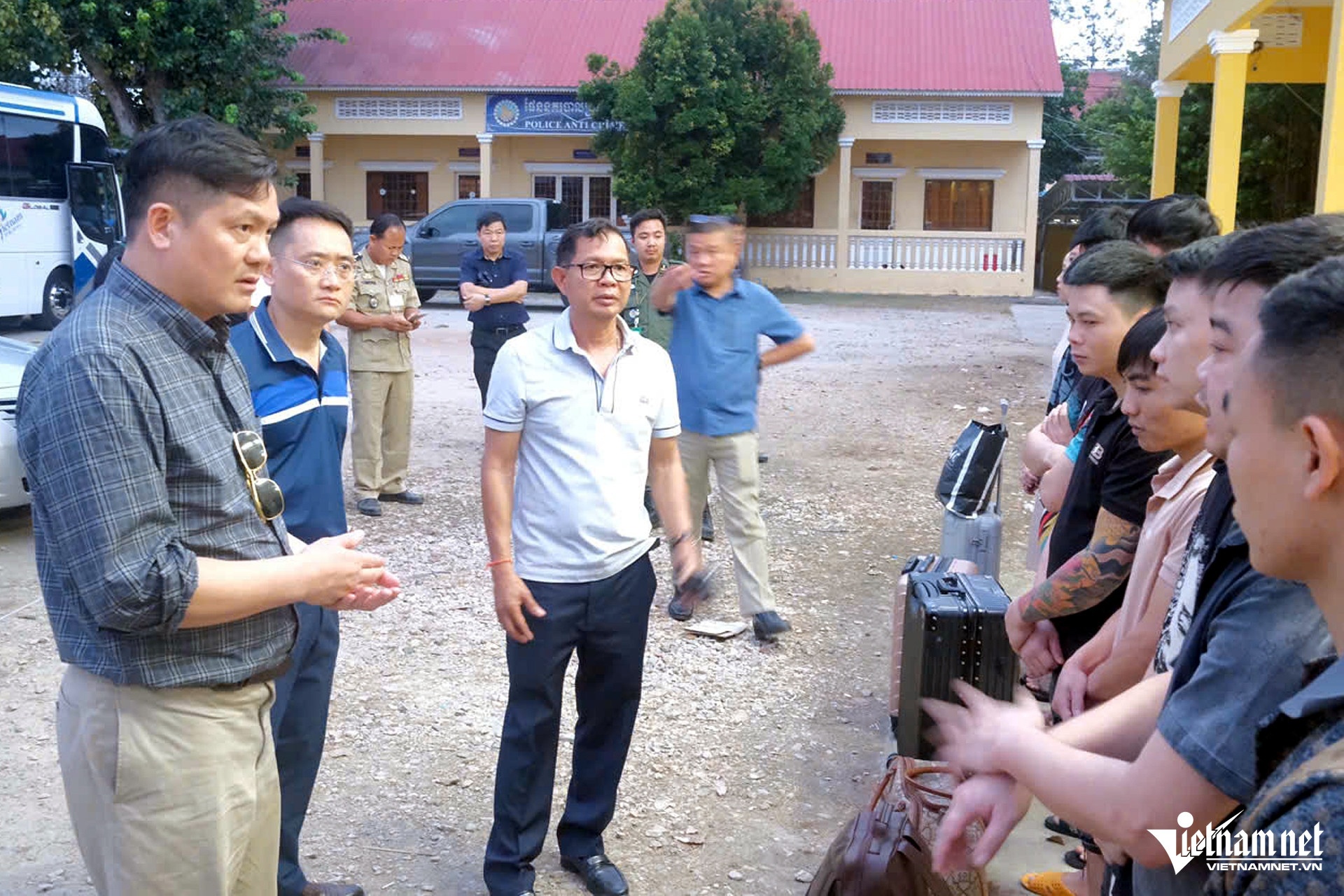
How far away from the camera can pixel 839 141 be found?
82.2 ft

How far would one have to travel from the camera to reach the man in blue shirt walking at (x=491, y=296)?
8266mm

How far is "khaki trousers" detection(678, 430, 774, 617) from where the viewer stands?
5488 millimetres

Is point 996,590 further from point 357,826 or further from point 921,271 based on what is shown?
point 921,271

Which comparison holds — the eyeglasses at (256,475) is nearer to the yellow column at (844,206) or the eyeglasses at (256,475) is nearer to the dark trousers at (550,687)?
the dark trousers at (550,687)

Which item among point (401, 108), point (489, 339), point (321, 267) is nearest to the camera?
point (321, 267)

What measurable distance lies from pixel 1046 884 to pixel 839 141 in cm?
2307

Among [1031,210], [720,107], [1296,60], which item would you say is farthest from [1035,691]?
[1031,210]

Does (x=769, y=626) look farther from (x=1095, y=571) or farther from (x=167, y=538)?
(x=167, y=538)

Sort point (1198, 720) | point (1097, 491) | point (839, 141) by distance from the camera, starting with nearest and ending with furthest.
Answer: point (1198, 720)
point (1097, 491)
point (839, 141)

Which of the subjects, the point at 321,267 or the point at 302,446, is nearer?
the point at 302,446

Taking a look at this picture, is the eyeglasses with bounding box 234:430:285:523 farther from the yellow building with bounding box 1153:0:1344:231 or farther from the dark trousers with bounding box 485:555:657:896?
the yellow building with bounding box 1153:0:1344:231

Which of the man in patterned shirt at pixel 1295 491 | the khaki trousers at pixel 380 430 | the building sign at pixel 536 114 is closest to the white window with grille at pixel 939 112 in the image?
the building sign at pixel 536 114

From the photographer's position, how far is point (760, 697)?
4859mm

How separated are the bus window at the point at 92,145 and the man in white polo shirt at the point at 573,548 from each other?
17.3m
